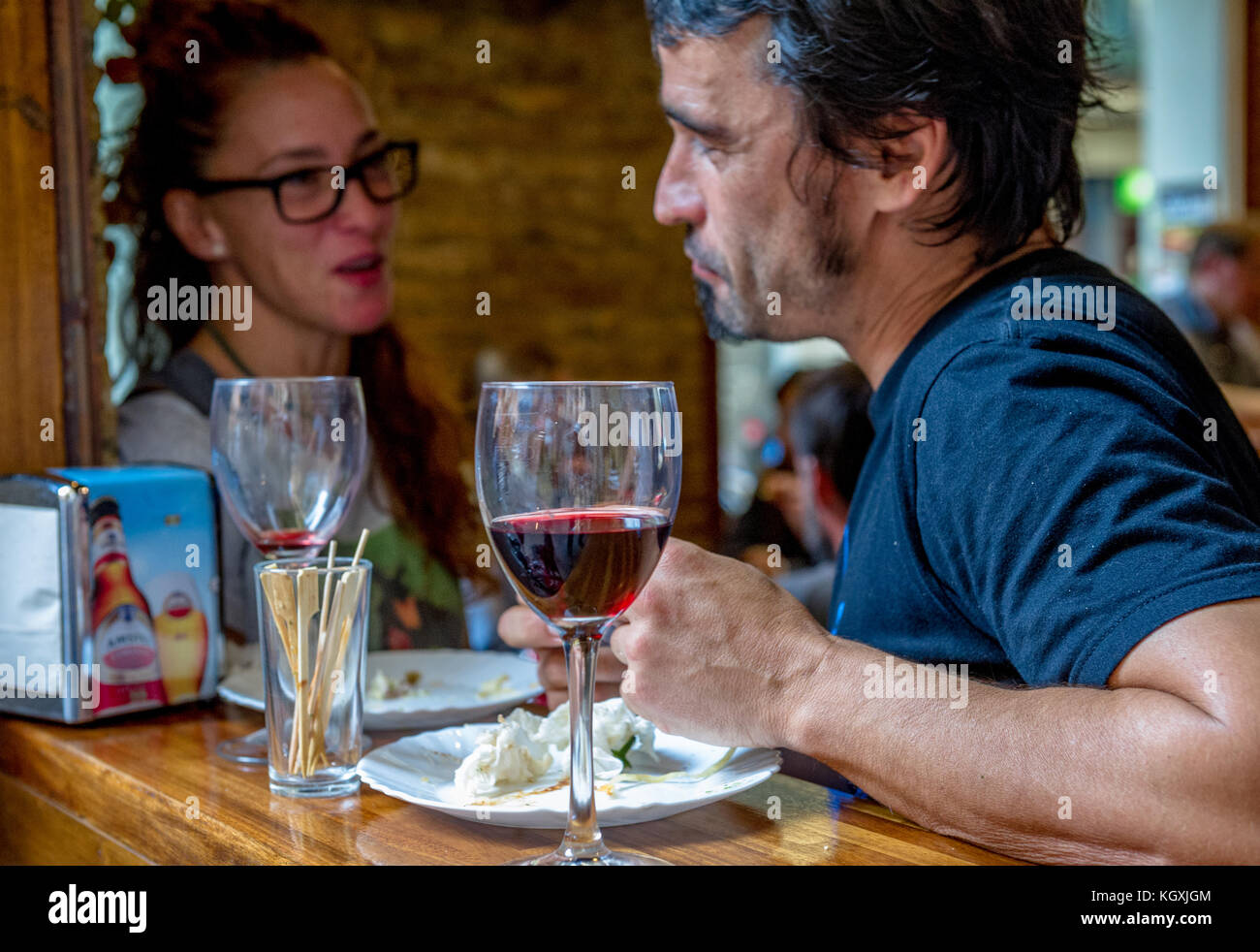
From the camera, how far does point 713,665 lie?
0.99 m

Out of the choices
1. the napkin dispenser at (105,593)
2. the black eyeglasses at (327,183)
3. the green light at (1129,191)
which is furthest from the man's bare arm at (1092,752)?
the green light at (1129,191)

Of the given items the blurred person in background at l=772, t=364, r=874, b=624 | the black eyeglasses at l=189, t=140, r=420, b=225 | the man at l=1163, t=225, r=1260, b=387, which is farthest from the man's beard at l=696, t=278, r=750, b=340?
the man at l=1163, t=225, r=1260, b=387

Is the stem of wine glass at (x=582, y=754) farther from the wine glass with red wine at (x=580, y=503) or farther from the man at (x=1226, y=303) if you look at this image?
the man at (x=1226, y=303)

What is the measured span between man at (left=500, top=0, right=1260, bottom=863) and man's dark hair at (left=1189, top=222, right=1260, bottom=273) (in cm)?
435

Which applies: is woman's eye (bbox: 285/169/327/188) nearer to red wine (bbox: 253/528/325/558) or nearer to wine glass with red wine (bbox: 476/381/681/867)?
red wine (bbox: 253/528/325/558)

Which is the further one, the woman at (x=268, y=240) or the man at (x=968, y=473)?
the woman at (x=268, y=240)

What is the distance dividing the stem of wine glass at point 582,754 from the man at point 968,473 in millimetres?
199

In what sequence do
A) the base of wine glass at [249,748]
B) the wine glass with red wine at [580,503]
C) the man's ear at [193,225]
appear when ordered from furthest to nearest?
the man's ear at [193,225]
the base of wine glass at [249,748]
the wine glass with red wine at [580,503]

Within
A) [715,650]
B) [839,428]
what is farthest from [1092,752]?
[839,428]

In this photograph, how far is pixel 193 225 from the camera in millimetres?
1812

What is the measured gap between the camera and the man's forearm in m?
0.78

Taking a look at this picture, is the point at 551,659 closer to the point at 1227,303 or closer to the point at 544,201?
the point at 544,201

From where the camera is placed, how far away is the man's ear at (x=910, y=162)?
134 cm

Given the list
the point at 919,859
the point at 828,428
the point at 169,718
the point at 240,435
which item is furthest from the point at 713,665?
the point at 828,428
